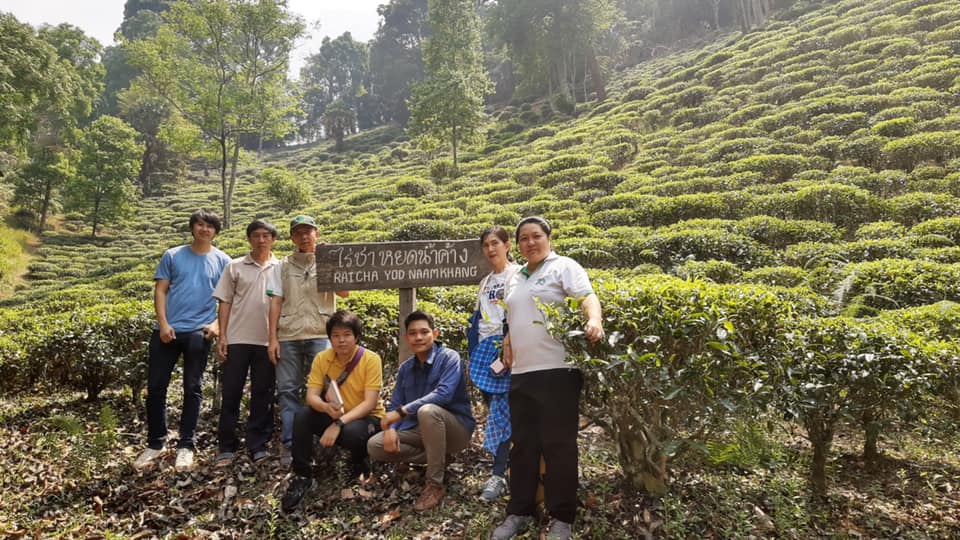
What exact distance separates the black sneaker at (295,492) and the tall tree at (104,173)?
26769mm

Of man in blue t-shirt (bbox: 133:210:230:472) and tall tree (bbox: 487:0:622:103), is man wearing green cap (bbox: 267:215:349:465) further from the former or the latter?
tall tree (bbox: 487:0:622:103)

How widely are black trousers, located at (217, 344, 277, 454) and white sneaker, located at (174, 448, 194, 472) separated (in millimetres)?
206

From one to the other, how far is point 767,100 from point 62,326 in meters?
18.3

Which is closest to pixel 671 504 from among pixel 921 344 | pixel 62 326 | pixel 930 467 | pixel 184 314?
pixel 921 344

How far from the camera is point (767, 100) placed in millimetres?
15648

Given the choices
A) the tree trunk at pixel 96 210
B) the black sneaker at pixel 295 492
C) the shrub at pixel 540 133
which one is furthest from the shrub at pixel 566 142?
the tree trunk at pixel 96 210

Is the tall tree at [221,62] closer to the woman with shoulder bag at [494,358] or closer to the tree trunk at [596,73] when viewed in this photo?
the tree trunk at [596,73]

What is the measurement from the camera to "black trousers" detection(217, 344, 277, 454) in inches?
140

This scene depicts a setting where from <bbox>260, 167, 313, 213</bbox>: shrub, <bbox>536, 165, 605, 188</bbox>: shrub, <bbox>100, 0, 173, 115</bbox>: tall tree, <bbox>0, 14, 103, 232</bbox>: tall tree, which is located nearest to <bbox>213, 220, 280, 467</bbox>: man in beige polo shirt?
<bbox>536, 165, 605, 188</bbox>: shrub

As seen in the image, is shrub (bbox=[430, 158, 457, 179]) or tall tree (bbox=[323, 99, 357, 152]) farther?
tall tree (bbox=[323, 99, 357, 152])

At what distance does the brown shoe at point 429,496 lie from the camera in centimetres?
290

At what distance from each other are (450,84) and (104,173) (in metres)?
17.3

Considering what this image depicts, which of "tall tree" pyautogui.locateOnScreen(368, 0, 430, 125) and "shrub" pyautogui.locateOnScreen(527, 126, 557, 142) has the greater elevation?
"tall tree" pyautogui.locateOnScreen(368, 0, 430, 125)

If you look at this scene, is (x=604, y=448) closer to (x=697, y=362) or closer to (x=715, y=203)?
(x=697, y=362)
